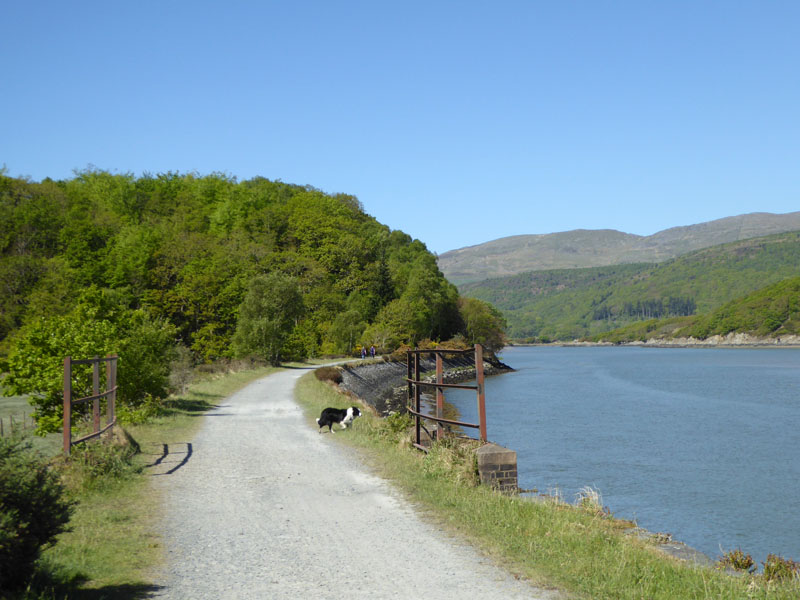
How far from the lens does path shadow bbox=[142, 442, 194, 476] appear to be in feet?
41.7

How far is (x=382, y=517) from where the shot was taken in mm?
9102

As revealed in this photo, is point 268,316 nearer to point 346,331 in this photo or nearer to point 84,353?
point 346,331

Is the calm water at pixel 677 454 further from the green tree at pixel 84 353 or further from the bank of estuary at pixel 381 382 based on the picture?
the green tree at pixel 84 353

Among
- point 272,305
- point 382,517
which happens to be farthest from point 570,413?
point 382,517

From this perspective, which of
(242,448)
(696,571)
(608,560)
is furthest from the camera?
(242,448)

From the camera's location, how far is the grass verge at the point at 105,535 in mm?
6091

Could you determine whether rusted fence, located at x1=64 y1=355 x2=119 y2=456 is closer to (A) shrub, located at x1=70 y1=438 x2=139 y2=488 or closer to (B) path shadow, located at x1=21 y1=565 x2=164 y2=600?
(A) shrub, located at x1=70 y1=438 x2=139 y2=488

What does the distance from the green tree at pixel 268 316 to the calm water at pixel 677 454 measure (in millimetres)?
16162

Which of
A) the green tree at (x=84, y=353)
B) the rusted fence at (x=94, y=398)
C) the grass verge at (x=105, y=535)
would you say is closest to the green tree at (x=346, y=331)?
the green tree at (x=84, y=353)

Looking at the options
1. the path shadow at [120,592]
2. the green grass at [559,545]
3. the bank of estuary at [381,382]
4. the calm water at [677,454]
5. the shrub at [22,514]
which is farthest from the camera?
the bank of estuary at [381,382]

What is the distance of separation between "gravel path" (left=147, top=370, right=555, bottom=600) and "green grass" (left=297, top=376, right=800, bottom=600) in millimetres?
358

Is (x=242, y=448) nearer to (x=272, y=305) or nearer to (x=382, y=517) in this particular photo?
(x=382, y=517)

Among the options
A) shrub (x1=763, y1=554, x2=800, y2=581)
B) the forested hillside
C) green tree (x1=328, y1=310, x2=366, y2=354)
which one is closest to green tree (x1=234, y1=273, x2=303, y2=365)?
the forested hillside

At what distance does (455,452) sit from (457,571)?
199 inches
